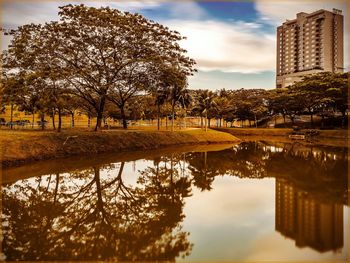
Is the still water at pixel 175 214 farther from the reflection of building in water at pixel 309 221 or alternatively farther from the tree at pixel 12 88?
the tree at pixel 12 88

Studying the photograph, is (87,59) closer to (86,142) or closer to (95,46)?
(95,46)

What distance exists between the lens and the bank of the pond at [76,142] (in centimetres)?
2573

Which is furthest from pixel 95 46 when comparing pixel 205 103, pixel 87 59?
pixel 205 103

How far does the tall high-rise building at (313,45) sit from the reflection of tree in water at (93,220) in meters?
118

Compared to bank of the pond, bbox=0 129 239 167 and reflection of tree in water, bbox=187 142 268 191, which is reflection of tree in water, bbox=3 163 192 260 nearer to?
reflection of tree in water, bbox=187 142 268 191

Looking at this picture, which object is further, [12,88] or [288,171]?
[12,88]

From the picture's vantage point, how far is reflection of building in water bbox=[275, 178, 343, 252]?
10.0m

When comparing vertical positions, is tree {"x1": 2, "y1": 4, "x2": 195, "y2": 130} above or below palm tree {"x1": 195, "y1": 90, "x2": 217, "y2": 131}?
above

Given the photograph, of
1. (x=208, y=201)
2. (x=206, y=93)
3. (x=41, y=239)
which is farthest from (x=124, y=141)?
(x=41, y=239)

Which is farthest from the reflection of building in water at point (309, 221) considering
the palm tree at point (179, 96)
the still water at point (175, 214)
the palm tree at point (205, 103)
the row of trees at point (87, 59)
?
the palm tree at point (205, 103)

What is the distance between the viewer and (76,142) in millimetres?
32188

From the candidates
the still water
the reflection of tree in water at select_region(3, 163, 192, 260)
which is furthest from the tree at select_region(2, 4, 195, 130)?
the reflection of tree in water at select_region(3, 163, 192, 260)

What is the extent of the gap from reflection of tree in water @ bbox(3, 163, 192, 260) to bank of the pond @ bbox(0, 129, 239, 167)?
7.49 metres

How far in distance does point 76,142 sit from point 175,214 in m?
21.4
